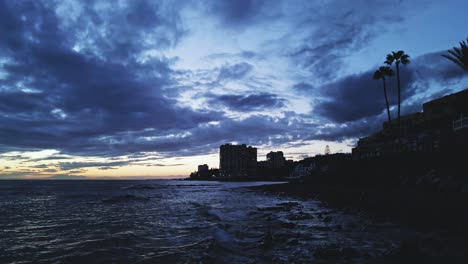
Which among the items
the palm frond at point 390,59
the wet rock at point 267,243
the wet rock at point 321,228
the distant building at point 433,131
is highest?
the palm frond at point 390,59

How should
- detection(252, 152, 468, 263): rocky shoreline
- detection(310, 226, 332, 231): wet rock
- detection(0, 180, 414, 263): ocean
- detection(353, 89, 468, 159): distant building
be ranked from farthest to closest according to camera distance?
1. detection(353, 89, 468, 159): distant building
2. detection(310, 226, 332, 231): wet rock
3. detection(0, 180, 414, 263): ocean
4. detection(252, 152, 468, 263): rocky shoreline

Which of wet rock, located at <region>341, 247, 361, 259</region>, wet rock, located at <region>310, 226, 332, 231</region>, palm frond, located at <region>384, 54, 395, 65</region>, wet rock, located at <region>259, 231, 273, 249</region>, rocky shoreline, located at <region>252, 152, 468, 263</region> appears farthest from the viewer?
palm frond, located at <region>384, 54, 395, 65</region>

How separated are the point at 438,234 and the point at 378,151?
35.6 meters

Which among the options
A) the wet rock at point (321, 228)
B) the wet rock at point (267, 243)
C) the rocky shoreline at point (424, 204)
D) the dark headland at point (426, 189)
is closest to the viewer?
the rocky shoreline at point (424, 204)

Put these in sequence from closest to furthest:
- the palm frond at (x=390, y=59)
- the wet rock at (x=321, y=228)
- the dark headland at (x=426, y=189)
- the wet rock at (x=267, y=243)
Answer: the dark headland at (x=426, y=189) < the wet rock at (x=267, y=243) < the wet rock at (x=321, y=228) < the palm frond at (x=390, y=59)

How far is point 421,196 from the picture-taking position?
16.9 metres

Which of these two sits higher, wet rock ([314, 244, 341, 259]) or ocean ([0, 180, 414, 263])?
wet rock ([314, 244, 341, 259])

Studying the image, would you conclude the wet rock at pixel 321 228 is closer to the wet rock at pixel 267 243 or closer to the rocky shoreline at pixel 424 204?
the wet rock at pixel 267 243

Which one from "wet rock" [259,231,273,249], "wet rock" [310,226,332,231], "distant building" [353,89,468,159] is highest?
"distant building" [353,89,468,159]

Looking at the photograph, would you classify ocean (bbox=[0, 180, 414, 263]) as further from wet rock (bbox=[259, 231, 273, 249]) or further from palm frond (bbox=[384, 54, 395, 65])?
palm frond (bbox=[384, 54, 395, 65])

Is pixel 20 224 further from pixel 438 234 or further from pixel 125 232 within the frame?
pixel 438 234

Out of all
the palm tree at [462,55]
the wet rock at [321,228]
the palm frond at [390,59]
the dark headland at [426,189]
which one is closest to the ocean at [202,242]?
the wet rock at [321,228]

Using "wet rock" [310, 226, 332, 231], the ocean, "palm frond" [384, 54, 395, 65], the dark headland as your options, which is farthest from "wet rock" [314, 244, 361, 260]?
"palm frond" [384, 54, 395, 65]

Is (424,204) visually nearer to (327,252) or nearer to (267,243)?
(327,252)
